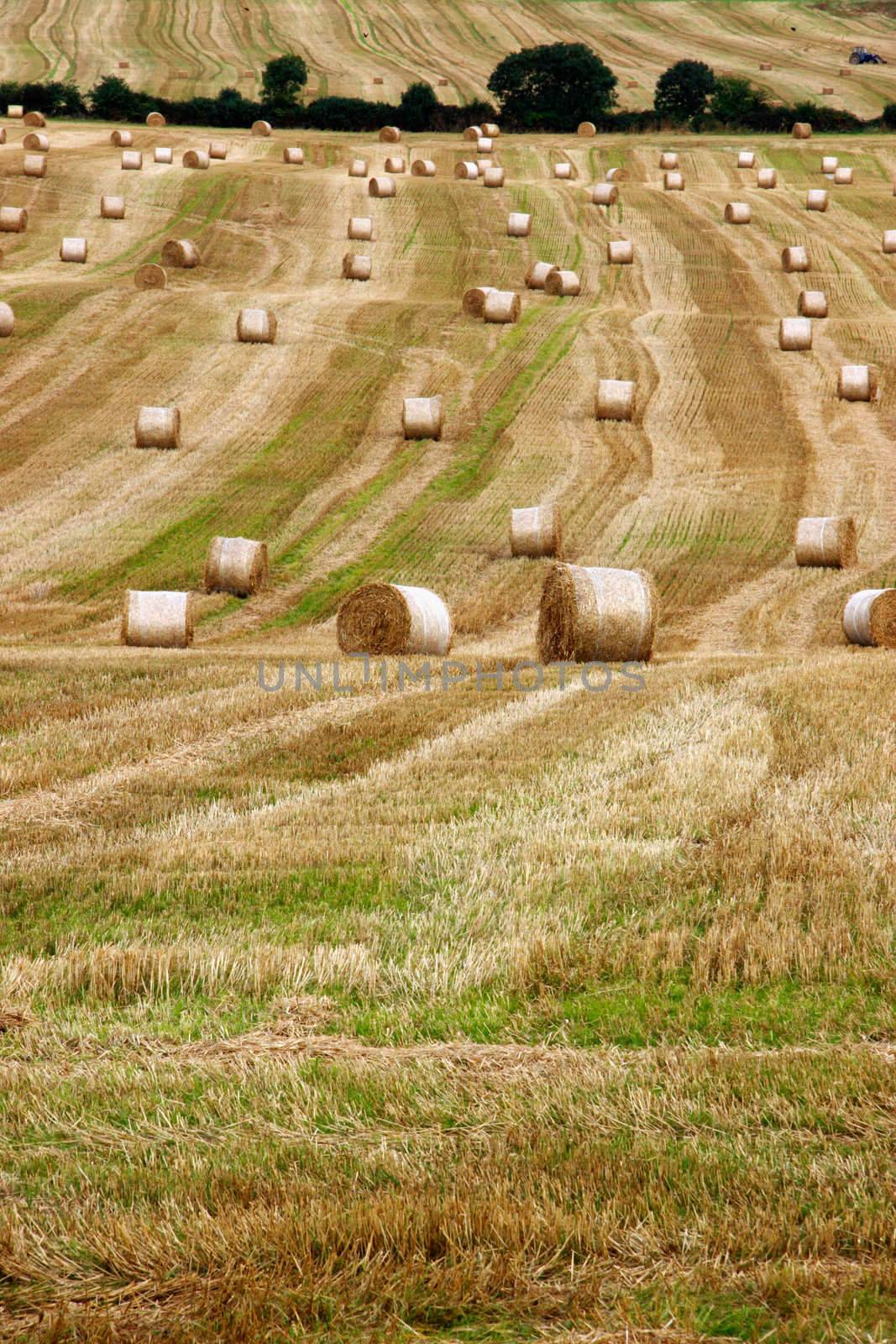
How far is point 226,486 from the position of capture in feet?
96.3

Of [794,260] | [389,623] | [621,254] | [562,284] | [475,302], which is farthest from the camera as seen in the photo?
[621,254]

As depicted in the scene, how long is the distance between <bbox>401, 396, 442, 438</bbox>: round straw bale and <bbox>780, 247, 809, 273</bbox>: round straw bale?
20.3 meters

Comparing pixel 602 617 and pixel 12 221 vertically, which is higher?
pixel 12 221

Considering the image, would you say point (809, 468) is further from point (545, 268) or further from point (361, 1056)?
point (361, 1056)

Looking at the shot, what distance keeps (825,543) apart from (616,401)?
1001 centimetres

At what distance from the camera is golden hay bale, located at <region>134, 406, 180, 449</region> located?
31438mm

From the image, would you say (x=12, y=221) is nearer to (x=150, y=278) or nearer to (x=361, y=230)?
(x=150, y=278)

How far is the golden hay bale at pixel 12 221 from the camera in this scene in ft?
162

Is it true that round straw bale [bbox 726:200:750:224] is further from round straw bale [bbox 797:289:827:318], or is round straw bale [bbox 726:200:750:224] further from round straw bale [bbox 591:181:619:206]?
round straw bale [bbox 797:289:827:318]

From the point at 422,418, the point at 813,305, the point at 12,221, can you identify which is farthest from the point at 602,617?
Answer: the point at 12,221

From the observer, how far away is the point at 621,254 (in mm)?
48469

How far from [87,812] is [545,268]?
39023mm

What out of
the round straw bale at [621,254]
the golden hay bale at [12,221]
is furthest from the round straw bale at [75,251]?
the round straw bale at [621,254]

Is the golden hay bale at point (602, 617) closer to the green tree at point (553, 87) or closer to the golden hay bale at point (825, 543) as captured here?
the golden hay bale at point (825, 543)
